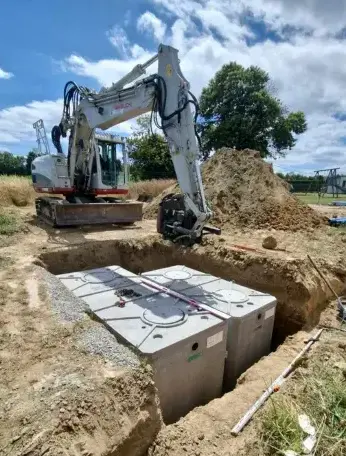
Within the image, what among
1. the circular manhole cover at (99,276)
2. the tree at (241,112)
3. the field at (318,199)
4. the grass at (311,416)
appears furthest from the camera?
the tree at (241,112)

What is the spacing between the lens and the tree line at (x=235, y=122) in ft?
75.1

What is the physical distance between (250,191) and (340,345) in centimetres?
679

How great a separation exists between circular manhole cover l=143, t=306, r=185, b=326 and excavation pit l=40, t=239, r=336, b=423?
40cm

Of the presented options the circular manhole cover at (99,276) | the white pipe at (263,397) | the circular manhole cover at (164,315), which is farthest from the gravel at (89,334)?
the white pipe at (263,397)

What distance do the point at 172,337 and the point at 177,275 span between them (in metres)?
2.07

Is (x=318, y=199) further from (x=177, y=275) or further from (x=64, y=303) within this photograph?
(x=64, y=303)

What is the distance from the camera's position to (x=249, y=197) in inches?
386

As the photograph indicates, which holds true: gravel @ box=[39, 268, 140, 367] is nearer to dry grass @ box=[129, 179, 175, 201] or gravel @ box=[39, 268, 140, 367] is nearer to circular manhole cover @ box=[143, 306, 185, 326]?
circular manhole cover @ box=[143, 306, 185, 326]

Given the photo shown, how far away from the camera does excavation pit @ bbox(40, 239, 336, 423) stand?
5078 millimetres

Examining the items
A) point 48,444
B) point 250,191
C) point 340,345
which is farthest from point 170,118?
point 250,191

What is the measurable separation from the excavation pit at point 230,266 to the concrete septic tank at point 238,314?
20.1 inches

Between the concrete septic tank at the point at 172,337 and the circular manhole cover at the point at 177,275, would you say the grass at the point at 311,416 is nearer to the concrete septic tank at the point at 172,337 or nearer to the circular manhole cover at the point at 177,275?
the concrete septic tank at the point at 172,337

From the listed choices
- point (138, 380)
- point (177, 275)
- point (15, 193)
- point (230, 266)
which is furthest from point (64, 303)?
point (15, 193)

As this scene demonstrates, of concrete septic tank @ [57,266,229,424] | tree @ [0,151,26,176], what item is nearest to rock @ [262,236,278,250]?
concrete septic tank @ [57,266,229,424]
